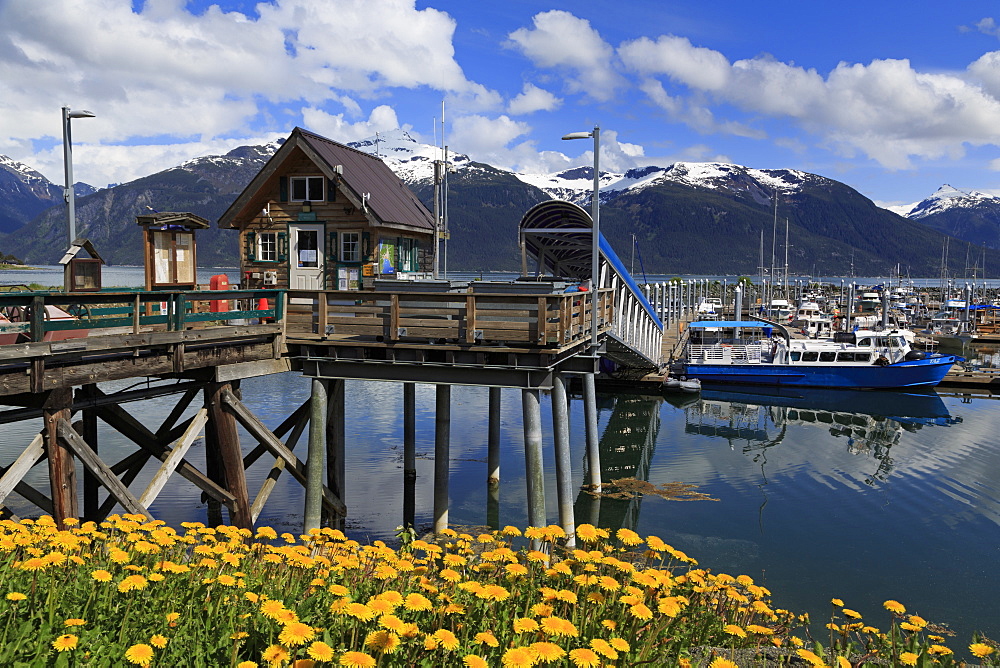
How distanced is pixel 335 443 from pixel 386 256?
6.15 meters

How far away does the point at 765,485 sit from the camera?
84.9 ft

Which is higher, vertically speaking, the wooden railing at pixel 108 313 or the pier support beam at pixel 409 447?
the wooden railing at pixel 108 313

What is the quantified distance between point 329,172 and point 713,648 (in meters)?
16.8

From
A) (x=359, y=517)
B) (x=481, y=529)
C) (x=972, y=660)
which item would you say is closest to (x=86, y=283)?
(x=359, y=517)

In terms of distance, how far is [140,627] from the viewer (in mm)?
5965

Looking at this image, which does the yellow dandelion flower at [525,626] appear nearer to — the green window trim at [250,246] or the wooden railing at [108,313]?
the wooden railing at [108,313]

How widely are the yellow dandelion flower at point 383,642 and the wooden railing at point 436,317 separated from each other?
345 inches

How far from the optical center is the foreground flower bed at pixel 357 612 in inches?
211

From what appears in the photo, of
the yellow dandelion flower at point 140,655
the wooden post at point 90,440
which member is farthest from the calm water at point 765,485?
the yellow dandelion flower at point 140,655

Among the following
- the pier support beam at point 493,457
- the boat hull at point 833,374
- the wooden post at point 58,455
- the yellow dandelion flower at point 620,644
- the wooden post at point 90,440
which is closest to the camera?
the yellow dandelion flower at point 620,644

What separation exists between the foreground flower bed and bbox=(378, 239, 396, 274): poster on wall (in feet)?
44.6

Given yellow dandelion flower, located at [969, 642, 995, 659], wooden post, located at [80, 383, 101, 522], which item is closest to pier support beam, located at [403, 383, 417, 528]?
wooden post, located at [80, 383, 101, 522]

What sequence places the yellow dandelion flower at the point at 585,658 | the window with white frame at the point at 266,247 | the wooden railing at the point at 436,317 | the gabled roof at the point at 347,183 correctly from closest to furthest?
the yellow dandelion flower at the point at 585,658, the wooden railing at the point at 436,317, the gabled roof at the point at 347,183, the window with white frame at the point at 266,247

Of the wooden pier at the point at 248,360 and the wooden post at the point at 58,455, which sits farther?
the wooden pier at the point at 248,360
